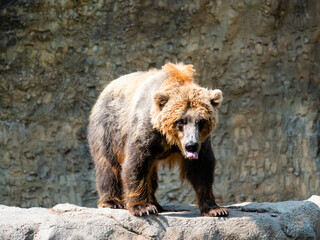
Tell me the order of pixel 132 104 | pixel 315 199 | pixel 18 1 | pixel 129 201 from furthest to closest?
pixel 18 1 → pixel 315 199 → pixel 132 104 → pixel 129 201

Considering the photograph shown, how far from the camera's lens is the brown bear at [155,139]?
22.4 ft

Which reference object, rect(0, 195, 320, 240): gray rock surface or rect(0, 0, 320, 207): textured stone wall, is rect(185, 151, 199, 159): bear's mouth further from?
rect(0, 0, 320, 207): textured stone wall

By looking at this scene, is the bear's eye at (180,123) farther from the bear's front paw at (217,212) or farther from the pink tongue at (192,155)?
the bear's front paw at (217,212)

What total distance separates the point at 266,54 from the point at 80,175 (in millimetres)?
5047

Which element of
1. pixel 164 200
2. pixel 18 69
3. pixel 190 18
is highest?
pixel 190 18

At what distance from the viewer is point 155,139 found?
700 cm

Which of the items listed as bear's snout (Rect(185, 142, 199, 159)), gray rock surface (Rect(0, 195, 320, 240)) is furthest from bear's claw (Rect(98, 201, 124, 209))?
bear's snout (Rect(185, 142, 199, 159))

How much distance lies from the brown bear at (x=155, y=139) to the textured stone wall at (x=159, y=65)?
489cm

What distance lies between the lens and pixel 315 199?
8641 mm

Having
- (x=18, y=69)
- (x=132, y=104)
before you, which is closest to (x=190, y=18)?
(x=18, y=69)

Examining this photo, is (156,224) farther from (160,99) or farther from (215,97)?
(215,97)

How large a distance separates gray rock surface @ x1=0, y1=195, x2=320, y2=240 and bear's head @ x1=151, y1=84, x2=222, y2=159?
910 millimetres

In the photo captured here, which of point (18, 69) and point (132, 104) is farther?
point (18, 69)

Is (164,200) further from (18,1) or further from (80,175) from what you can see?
(18,1)
